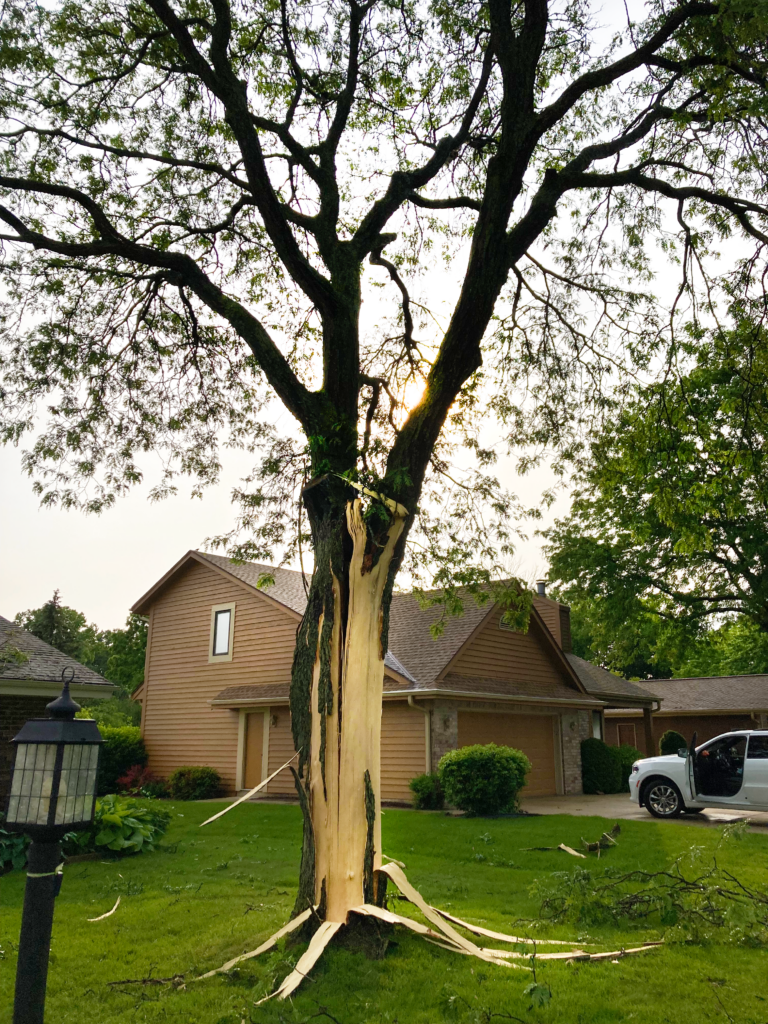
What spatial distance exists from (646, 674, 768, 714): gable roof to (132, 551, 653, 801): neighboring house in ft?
26.9

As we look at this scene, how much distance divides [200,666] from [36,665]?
9.35 metres

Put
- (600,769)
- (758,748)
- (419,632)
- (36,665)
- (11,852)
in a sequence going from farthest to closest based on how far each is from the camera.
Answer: (600,769) → (419,632) → (758,748) → (36,665) → (11,852)

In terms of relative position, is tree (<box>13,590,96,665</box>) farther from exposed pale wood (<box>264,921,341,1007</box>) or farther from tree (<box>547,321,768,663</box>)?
exposed pale wood (<box>264,921,341,1007</box>)

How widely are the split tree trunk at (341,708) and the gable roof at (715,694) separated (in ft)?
84.7

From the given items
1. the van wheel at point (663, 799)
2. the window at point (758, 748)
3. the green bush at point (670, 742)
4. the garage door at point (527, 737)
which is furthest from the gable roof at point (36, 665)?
the green bush at point (670, 742)

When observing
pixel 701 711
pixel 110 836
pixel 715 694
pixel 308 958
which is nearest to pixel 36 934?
pixel 308 958

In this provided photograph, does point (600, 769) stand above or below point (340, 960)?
above

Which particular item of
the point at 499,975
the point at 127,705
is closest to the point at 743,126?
the point at 499,975

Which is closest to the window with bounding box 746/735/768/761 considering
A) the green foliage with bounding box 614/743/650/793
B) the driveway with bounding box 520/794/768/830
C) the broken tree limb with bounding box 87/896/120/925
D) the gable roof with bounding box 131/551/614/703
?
the driveway with bounding box 520/794/768/830

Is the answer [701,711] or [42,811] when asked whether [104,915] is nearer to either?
[42,811]

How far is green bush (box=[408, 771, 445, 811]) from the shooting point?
628 inches

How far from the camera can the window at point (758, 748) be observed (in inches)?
540

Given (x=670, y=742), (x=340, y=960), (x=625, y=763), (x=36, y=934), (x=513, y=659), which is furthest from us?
→ (x=670, y=742)

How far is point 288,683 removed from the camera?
66.5 ft
